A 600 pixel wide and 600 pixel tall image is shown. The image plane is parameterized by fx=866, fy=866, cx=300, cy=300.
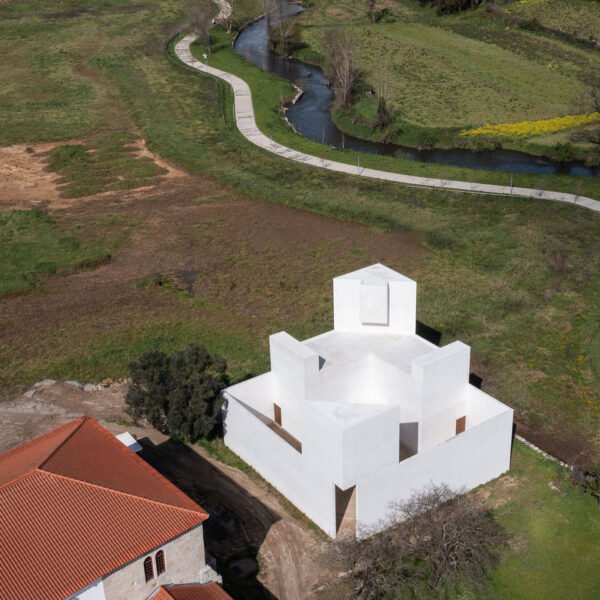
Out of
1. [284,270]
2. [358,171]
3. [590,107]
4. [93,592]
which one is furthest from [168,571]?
[590,107]

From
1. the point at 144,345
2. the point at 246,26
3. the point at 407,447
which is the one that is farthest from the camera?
the point at 246,26

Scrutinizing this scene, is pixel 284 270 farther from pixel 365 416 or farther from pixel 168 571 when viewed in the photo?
pixel 168 571

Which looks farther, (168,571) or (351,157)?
(351,157)

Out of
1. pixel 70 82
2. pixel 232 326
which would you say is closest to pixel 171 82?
pixel 70 82

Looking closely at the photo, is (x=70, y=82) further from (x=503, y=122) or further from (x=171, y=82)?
(x=503, y=122)

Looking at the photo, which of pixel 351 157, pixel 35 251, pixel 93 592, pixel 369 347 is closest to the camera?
pixel 93 592

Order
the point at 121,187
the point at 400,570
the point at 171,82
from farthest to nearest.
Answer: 1. the point at 171,82
2. the point at 121,187
3. the point at 400,570
